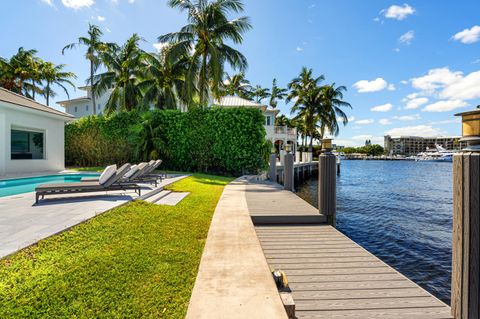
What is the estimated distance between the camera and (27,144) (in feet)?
50.4

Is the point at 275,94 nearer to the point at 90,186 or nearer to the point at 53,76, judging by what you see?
the point at 53,76

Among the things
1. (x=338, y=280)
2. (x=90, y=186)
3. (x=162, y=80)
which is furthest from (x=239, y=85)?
(x=338, y=280)

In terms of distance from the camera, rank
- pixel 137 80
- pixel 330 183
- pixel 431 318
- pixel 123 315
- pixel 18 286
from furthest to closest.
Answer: pixel 137 80, pixel 330 183, pixel 18 286, pixel 431 318, pixel 123 315

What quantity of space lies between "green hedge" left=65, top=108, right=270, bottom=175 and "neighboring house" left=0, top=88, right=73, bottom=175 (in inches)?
110

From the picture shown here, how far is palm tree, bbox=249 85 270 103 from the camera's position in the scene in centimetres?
4472

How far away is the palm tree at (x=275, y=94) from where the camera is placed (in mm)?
44375

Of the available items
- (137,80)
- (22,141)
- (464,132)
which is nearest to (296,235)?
(464,132)

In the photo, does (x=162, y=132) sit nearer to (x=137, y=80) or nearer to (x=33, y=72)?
(x=137, y=80)

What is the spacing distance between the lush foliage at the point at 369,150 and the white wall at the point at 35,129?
5257 inches

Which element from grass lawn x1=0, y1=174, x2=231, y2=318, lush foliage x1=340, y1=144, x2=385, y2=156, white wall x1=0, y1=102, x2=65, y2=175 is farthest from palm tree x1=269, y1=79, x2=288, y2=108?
lush foliage x1=340, y1=144, x2=385, y2=156

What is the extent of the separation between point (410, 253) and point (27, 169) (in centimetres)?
2031

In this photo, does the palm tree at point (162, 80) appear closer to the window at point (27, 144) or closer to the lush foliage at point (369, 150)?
the window at point (27, 144)

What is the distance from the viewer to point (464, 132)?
241cm

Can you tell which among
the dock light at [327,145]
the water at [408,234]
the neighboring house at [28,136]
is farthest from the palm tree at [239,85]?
the dock light at [327,145]
